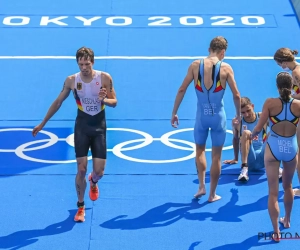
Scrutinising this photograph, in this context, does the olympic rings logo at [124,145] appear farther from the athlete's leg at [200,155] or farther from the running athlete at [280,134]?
the running athlete at [280,134]

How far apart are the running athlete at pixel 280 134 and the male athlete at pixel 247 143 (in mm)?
1530

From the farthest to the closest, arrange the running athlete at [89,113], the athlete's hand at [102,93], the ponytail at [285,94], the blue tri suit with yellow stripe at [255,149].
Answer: the blue tri suit with yellow stripe at [255,149] < the running athlete at [89,113] < the athlete's hand at [102,93] < the ponytail at [285,94]

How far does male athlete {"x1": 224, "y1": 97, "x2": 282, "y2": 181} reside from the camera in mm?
9242

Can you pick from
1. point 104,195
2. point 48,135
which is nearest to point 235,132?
point 104,195

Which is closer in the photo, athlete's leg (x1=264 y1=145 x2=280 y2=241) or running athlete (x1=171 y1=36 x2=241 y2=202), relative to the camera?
athlete's leg (x1=264 y1=145 x2=280 y2=241)

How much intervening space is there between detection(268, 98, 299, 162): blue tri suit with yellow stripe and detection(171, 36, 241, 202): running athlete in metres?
0.92

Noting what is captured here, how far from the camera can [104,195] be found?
8.88 meters

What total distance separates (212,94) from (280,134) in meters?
1.16

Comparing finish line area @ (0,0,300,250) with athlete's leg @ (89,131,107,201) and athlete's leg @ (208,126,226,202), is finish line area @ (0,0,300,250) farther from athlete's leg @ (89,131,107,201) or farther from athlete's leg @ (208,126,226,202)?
athlete's leg @ (89,131,107,201)

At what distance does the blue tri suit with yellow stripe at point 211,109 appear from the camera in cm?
837

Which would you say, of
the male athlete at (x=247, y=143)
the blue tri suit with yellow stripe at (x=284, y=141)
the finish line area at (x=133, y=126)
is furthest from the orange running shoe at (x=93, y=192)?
the blue tri suit with yellow stripe at (x=284, y=141)

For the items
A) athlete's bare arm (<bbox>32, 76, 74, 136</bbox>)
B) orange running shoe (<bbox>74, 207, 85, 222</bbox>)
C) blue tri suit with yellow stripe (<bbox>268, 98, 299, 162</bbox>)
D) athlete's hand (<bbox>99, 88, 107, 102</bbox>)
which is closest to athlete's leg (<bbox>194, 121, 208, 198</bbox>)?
blue tri suit with yellow stripe (<bbox>268, 98, 299, 162</bbox>)

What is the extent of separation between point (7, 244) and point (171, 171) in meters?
2.74

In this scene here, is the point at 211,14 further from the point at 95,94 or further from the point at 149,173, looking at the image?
the point at 95,94
